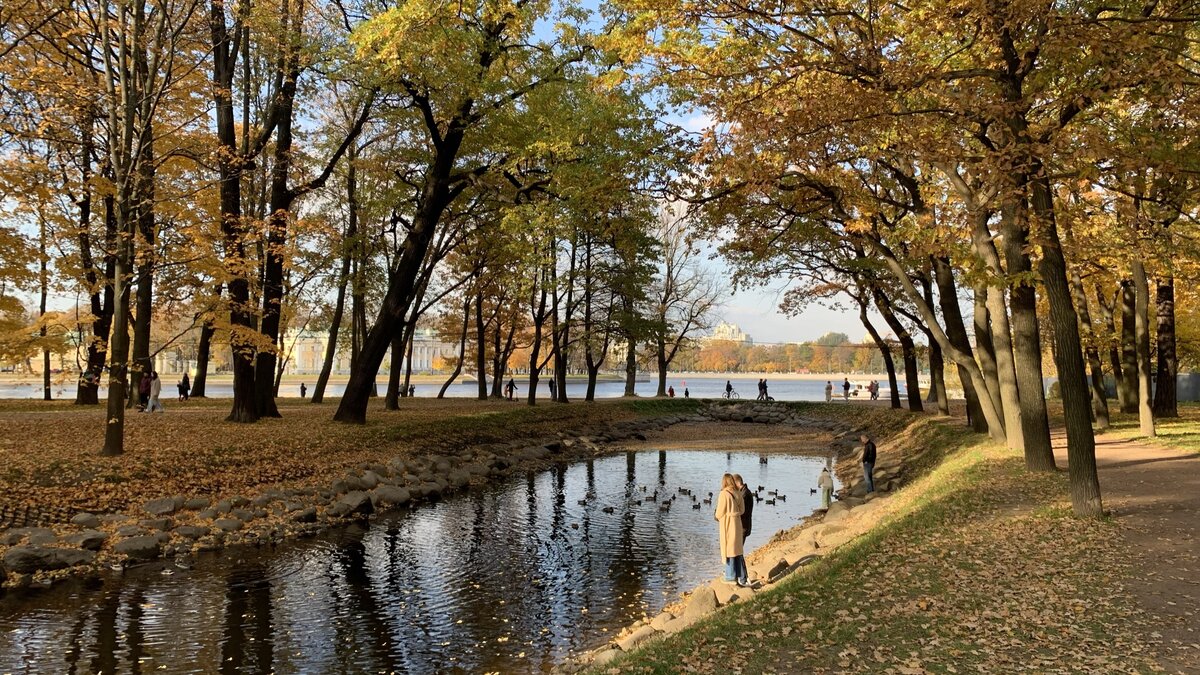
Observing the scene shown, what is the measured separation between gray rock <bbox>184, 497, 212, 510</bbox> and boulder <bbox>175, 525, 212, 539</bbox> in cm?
82

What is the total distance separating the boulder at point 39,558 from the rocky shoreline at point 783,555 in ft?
27.0

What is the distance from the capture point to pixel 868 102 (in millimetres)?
9539

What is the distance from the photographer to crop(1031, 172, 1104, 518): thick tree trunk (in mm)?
9383

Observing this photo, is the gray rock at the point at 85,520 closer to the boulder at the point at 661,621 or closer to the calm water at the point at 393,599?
the calm water at the point at 393,599

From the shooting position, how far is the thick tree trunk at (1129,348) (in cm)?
2288

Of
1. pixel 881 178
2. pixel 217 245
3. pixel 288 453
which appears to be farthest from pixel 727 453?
pixel 217 245

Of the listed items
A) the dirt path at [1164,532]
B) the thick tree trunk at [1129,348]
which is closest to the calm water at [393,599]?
the dirt path at [1164,532]

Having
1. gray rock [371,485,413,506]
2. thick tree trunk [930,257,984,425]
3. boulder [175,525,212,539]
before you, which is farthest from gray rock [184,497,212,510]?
thick tree trunk [930,257,984,425]

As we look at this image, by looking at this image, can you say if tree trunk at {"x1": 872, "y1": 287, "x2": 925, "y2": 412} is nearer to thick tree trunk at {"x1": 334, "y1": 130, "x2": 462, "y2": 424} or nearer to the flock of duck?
the flock of duck

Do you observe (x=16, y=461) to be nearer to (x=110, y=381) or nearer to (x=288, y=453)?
(x=110, y=381)

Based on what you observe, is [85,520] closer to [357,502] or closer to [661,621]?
[357,502]

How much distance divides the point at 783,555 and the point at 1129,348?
19.7m

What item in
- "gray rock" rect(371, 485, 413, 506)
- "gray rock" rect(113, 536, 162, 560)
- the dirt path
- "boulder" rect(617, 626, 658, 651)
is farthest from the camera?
"gray rock" rect(371, 485, 413, 506)

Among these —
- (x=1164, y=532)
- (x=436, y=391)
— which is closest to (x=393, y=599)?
(x=1164, y=532)
